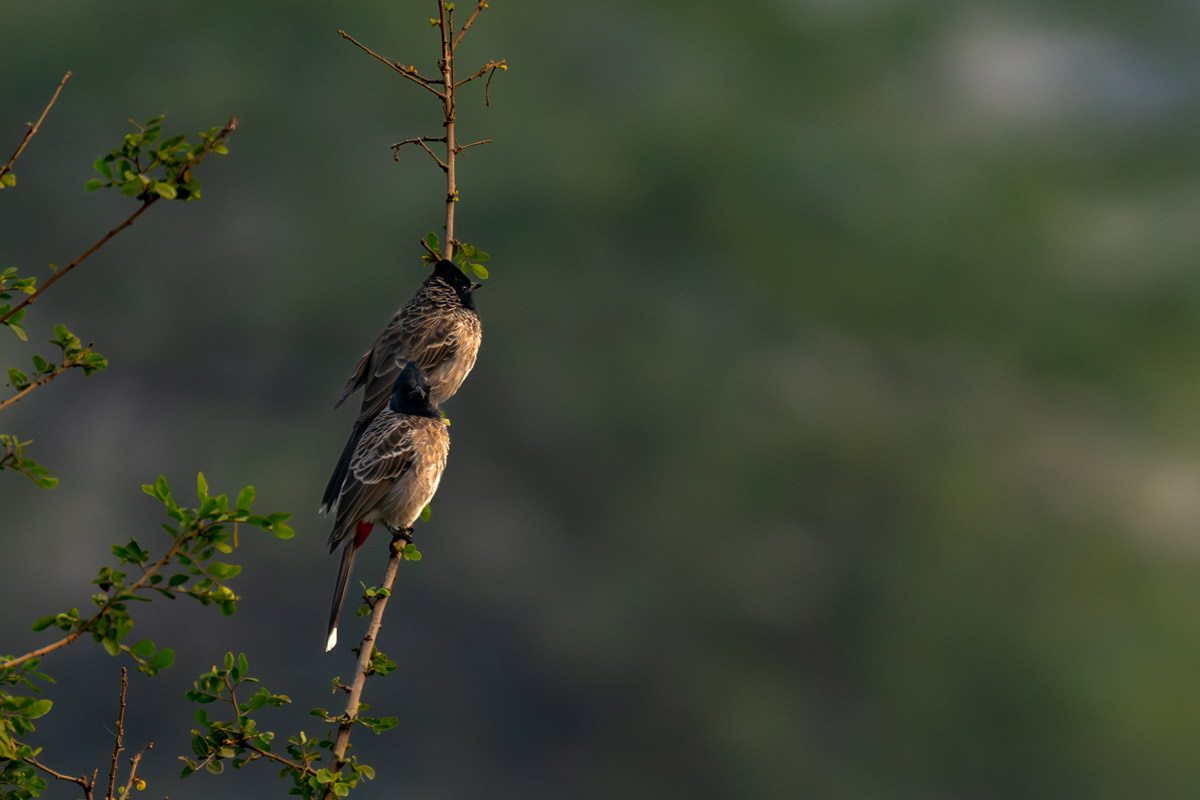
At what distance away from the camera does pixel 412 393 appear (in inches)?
207

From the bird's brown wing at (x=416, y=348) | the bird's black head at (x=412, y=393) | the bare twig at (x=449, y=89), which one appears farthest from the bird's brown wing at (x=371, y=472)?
the bare twig at (x=449, y=89)

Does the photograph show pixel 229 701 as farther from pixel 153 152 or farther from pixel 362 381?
pixel 362 381

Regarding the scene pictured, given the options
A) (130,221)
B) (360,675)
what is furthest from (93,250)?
(360,675)

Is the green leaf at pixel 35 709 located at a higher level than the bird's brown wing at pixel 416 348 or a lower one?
lower

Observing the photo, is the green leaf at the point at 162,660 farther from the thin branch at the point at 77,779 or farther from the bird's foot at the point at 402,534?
the bird's foot at the point at 402,534

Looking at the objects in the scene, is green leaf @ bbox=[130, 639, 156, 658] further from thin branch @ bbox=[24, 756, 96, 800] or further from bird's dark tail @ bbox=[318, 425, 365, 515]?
bird's dark tail @ bbox=[318, 425, 365, 515]

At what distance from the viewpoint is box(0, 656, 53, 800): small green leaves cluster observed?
109 inches

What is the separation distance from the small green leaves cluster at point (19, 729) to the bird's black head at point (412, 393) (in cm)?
248

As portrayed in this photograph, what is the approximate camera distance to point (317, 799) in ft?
10.6

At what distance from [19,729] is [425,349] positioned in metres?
2.90

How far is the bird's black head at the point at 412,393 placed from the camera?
5.24 metres

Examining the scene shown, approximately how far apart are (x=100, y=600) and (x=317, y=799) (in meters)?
1.07

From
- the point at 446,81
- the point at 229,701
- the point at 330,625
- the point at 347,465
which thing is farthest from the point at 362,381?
the point at 229,701

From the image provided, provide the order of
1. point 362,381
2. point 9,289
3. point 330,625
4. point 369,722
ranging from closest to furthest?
1. point 9,289
2. point 369,722
3. point 330,625
4. point 362,381
